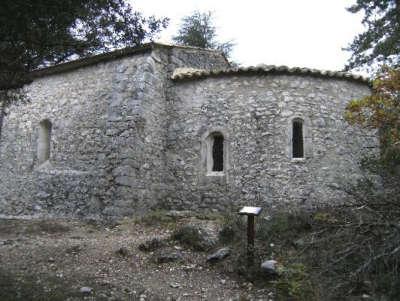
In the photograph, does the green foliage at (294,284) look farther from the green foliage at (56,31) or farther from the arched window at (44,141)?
the arched window at (44,141)

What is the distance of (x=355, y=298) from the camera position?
4379 mm

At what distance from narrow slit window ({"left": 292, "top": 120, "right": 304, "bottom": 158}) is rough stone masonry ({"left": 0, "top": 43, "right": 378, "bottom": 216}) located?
0.03 meters

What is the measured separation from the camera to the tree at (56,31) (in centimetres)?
528

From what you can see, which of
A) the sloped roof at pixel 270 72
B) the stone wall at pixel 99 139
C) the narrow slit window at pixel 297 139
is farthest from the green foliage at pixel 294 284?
the sloped roof at pixel 270 72

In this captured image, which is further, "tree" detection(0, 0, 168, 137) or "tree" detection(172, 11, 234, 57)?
"tree" detection(172, 11, 234, 57)

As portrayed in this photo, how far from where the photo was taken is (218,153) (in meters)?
10.4

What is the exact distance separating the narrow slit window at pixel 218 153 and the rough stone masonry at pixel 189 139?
1.0 inches

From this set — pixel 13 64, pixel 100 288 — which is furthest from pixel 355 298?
pixel 13 64

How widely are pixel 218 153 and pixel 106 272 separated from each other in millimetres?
5191

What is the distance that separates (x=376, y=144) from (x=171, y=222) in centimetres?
568

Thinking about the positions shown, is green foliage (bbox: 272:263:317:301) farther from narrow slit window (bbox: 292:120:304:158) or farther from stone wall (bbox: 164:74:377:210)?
narrow slit window (bbox: 292:120:304:158)

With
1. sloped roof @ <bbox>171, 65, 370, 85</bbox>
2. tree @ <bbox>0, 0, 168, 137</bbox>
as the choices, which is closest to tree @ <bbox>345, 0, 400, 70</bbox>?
sloped roof @ <bbox>171, 65, 370, 85</bbox>

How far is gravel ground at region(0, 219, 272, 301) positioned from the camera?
16.7 ft

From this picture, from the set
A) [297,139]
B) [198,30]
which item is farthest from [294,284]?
[198,30]
